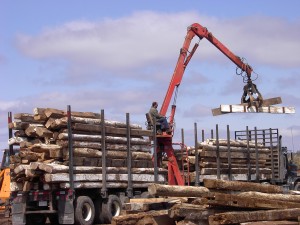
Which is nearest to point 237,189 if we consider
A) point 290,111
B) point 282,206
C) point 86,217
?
point 282,206

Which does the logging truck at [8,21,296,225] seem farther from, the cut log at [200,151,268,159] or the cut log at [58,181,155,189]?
the cut log at [200,151,268,159]

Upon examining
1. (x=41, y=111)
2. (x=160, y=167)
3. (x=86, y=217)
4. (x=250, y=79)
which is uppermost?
(x=250, y=79)

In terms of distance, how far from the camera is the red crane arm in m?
25.8

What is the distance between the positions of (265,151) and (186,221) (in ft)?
57.2

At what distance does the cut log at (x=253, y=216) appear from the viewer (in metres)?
11.6

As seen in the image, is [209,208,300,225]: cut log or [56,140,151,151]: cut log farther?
[56,140,151,151]: cut log

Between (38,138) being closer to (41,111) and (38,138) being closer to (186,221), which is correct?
(41,111)

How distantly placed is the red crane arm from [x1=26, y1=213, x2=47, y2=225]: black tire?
6281 mm

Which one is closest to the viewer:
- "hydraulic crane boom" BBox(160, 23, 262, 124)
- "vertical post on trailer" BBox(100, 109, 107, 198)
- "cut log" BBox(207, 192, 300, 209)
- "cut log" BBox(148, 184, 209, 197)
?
"cut log" BBox(207, 192, 300, 209)

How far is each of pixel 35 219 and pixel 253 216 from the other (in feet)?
35.6

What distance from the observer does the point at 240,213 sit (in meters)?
11.9

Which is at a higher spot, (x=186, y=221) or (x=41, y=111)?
(x=41, y=111)

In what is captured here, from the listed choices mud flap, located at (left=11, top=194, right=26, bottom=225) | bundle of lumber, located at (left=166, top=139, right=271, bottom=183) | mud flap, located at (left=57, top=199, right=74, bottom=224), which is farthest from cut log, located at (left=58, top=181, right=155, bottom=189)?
bundle of lumber, located at (left=166, top=139, right=271, bottom=183)

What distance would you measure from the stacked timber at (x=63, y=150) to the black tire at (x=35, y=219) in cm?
126
